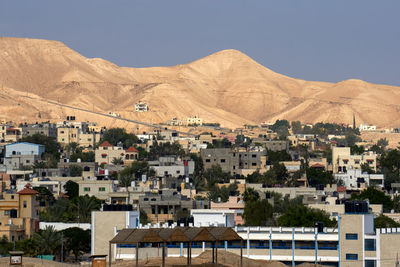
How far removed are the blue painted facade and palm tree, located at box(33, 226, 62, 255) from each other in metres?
64.4

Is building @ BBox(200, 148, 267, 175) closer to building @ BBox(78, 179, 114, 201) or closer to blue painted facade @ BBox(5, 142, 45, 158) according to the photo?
blue painted facade @ BBox(5, 142, 45, 158)

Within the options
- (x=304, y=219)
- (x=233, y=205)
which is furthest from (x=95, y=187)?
(x=304, y=219)

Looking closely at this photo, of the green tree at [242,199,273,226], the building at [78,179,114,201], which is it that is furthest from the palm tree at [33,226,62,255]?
the building at [78,179,114,201]

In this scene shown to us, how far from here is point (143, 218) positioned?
264 feet

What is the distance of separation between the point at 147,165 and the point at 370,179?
21.1 meters

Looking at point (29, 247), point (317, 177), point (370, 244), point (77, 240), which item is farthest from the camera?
point (317, 177)

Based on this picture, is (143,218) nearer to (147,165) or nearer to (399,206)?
(399,206)

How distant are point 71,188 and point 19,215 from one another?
18649 mm

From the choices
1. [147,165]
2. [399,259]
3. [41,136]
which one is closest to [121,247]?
[399,259]

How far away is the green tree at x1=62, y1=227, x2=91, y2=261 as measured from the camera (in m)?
67.6

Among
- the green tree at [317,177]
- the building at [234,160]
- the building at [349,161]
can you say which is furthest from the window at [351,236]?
the building at [349,161]

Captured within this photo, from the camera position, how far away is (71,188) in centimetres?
9906

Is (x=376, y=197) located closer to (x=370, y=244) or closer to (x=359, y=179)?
(x=359, y=179)

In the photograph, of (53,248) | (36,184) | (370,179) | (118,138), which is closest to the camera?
(53,248)
